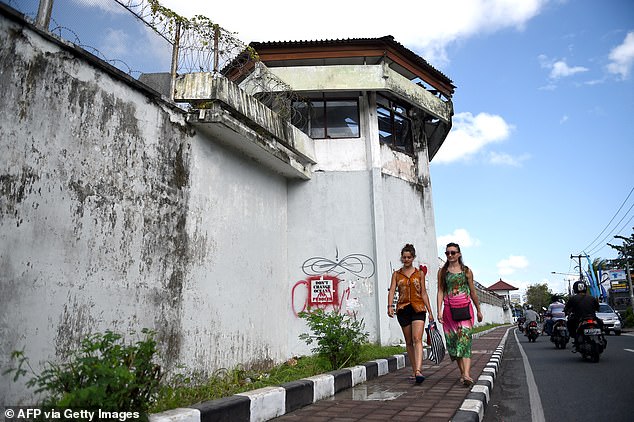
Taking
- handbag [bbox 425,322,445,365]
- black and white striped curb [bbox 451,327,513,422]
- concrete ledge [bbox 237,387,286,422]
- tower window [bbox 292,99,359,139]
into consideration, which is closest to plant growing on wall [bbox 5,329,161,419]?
concrete ledge [bbox 237,387,286,422]

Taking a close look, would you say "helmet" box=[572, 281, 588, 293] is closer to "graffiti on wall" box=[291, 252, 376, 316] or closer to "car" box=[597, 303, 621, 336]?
"graffiti on wall" box=[291, 252, 376, 316]

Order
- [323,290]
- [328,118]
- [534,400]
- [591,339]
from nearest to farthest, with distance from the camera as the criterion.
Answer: [534,400], [591,339], [323,290], [328,118]

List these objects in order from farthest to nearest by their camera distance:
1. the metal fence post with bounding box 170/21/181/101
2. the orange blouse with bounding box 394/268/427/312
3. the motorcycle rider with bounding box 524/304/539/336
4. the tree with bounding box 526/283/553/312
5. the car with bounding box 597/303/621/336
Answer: the tree with bounding box 526/283/553/312, the car with bounding box 597/303/621/336, the motorcycle rider with bounding box 524/304/539/336, the metal fence post with bounding box 170/21/181/101, the orange blouse with bounding box 394/268/427/312

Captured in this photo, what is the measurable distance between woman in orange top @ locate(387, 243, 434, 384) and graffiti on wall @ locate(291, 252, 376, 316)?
380 centimetres

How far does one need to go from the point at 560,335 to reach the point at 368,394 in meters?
9.10

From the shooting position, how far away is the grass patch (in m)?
3.45

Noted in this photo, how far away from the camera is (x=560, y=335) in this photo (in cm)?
1169

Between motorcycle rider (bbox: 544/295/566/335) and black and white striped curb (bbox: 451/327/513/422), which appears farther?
motorcycle rider (bbox: 544/295/566/335)

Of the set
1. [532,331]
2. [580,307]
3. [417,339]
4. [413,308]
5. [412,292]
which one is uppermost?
[412,292]

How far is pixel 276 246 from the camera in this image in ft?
29.5

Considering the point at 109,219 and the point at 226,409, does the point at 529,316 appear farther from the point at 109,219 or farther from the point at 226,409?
the point at 109,219

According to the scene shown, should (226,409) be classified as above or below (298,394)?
above

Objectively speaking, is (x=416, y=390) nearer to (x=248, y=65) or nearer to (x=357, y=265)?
(x=357, y=265)

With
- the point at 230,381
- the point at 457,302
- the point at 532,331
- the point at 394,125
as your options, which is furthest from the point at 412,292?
the point at 532,331
